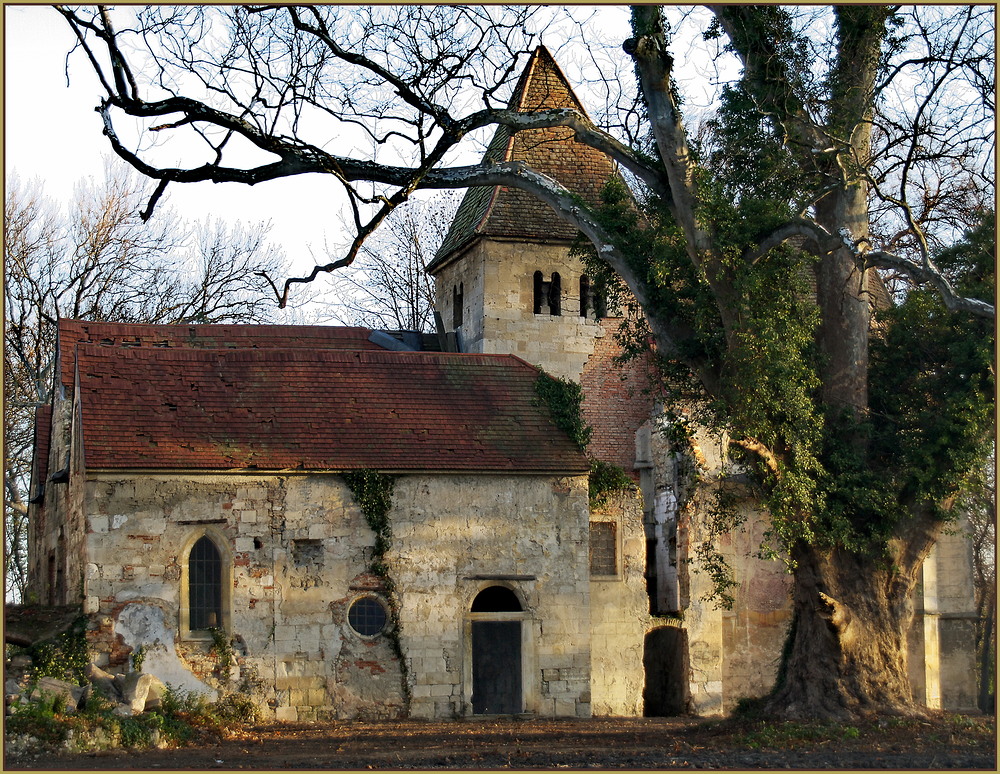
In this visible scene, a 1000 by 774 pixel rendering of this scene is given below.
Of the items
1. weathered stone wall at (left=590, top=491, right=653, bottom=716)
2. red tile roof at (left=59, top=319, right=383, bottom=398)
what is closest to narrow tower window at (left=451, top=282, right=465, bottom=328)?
red tile roof at (left=59, top=319, right=383, bottom=398)

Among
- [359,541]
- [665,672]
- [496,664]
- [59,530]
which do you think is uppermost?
[59,530]

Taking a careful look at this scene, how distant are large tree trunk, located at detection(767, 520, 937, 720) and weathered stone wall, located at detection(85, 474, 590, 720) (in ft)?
18.7

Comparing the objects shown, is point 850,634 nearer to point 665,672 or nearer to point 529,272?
point 665,672

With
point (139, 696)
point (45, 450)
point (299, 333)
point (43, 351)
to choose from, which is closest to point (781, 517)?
point (139, 696)

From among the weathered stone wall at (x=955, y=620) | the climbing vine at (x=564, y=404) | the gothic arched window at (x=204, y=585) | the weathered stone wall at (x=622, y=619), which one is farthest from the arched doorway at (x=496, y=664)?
the weathered stone wall at (x=955, y=620)

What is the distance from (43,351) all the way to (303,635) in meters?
16.4

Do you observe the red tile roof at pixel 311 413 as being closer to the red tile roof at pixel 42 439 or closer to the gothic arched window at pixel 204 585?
the gothic arched window at pixel 204 585

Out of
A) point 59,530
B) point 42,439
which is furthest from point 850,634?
point 42,439

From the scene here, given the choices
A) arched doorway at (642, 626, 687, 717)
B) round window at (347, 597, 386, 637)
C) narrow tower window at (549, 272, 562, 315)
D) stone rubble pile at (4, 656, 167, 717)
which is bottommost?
arched doorway at (642, 626, 687, 717)

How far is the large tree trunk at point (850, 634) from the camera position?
55.9 ft

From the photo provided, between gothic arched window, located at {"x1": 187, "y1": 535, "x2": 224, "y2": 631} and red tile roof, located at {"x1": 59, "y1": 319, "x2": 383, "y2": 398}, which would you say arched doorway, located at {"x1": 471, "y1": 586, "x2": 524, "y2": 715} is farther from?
red tile roof, located at {"x1": 59, "y1": 319, "x2": 383, "y2": 398}

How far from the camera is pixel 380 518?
22.1m

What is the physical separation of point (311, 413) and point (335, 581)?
3234 mm

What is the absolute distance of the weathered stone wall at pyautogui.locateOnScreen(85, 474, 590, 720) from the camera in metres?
20.7
